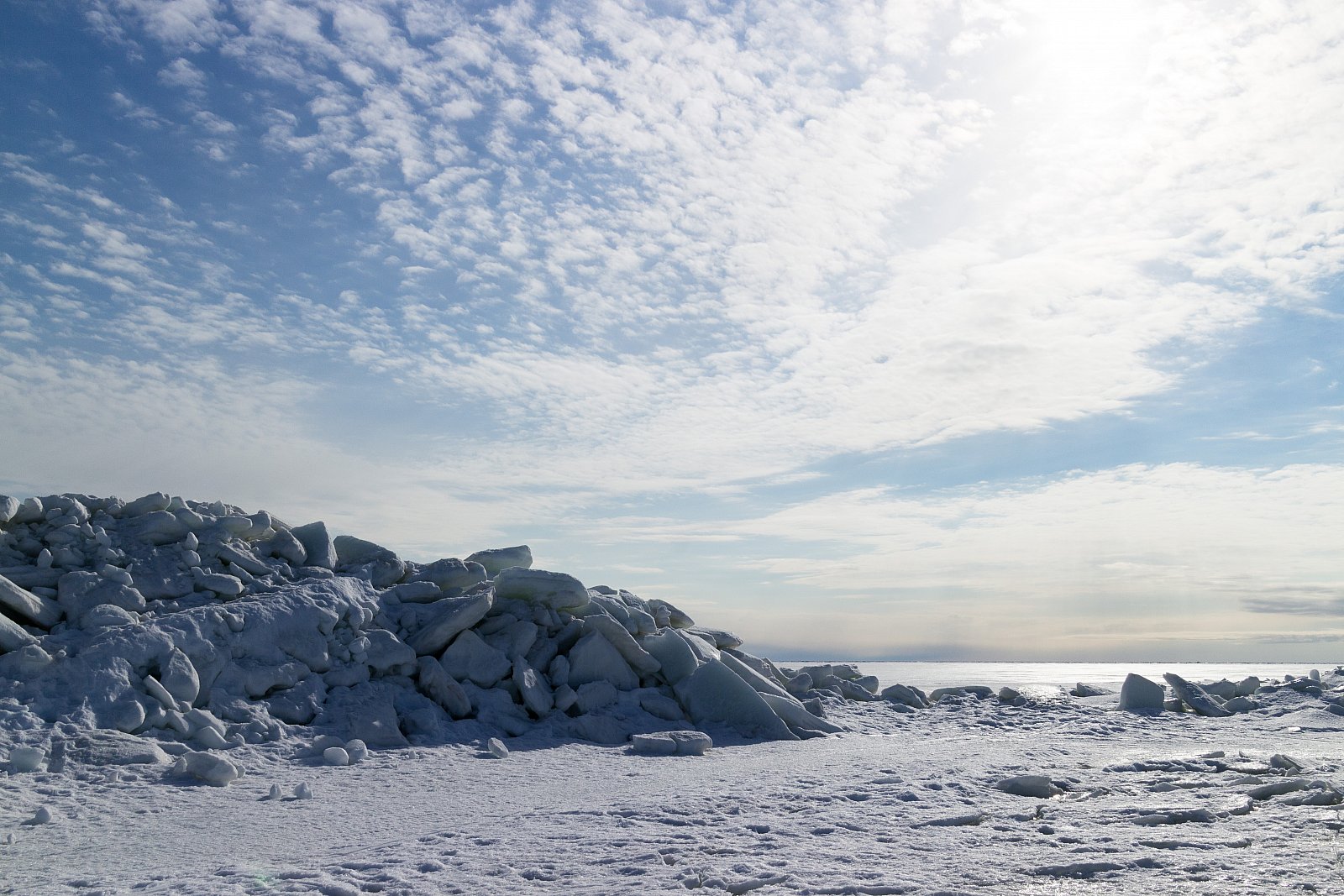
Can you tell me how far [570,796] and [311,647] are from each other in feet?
12.3

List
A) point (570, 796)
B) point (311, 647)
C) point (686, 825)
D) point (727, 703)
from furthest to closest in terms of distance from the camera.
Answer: point (727, 703), point (311, 647), point (570, 796), point (686, 825)

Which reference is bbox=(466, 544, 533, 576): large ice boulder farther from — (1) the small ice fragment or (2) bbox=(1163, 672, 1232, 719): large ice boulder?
(2) bbox=(1163, 672, 1232, 719): large ice boulder

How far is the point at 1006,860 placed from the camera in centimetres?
397

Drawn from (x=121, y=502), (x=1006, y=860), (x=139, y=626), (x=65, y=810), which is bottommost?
(x=65, y=810)

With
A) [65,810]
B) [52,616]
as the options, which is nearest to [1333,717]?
[65,810]

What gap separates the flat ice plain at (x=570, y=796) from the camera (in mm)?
3877

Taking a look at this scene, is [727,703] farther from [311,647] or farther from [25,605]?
[25,605]

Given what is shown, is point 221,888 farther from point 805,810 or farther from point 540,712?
point 540,712

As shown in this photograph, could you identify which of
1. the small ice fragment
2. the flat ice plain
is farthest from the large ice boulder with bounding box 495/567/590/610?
the small ice fragment

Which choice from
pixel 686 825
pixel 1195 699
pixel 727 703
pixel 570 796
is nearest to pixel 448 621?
pixel 727 703

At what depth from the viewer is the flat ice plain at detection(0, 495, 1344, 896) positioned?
388cm

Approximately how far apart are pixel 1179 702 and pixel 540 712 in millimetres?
8745

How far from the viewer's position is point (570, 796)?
5840 mm

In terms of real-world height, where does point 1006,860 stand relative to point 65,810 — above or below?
above
